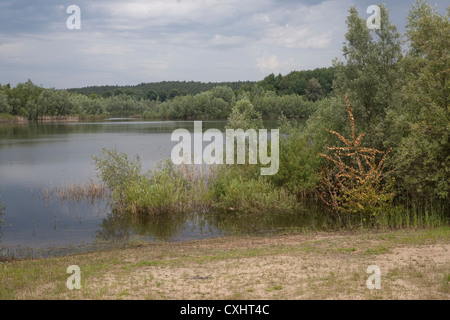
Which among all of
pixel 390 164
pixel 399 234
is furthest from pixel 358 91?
pixel 399 234

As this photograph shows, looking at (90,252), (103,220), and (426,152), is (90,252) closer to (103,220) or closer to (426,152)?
(103,220)

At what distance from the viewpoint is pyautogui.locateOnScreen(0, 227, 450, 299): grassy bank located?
25.1 feet

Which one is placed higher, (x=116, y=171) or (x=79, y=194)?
(x=116, y=171)

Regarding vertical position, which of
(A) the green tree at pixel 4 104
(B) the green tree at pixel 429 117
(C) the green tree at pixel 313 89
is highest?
(C) the green tree at pixel 313 89

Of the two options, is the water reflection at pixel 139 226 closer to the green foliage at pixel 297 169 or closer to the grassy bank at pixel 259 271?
the grassy bank at pixel 259 271

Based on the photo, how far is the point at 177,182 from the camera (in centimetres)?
2025

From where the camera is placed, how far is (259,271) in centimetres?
904

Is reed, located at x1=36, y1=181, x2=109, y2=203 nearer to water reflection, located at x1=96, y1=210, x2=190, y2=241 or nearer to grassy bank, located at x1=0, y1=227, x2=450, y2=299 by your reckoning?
water reflection, located at x1=96, y1=210, x2=190, y2=241

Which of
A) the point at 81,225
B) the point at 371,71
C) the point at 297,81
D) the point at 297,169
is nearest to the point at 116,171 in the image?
the point at 81,225

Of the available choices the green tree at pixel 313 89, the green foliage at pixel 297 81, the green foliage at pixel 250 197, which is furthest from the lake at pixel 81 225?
the green foliage at pixel 297 81

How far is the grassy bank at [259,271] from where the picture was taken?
7.66 metres

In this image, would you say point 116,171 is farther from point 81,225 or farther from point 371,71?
point 371,71

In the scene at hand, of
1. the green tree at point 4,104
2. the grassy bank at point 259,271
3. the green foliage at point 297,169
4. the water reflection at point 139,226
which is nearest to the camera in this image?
the grassy bank at point 259,271

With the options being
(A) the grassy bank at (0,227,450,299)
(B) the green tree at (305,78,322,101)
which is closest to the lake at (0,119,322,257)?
(A) the grassy bank at (0,227,450,299)
